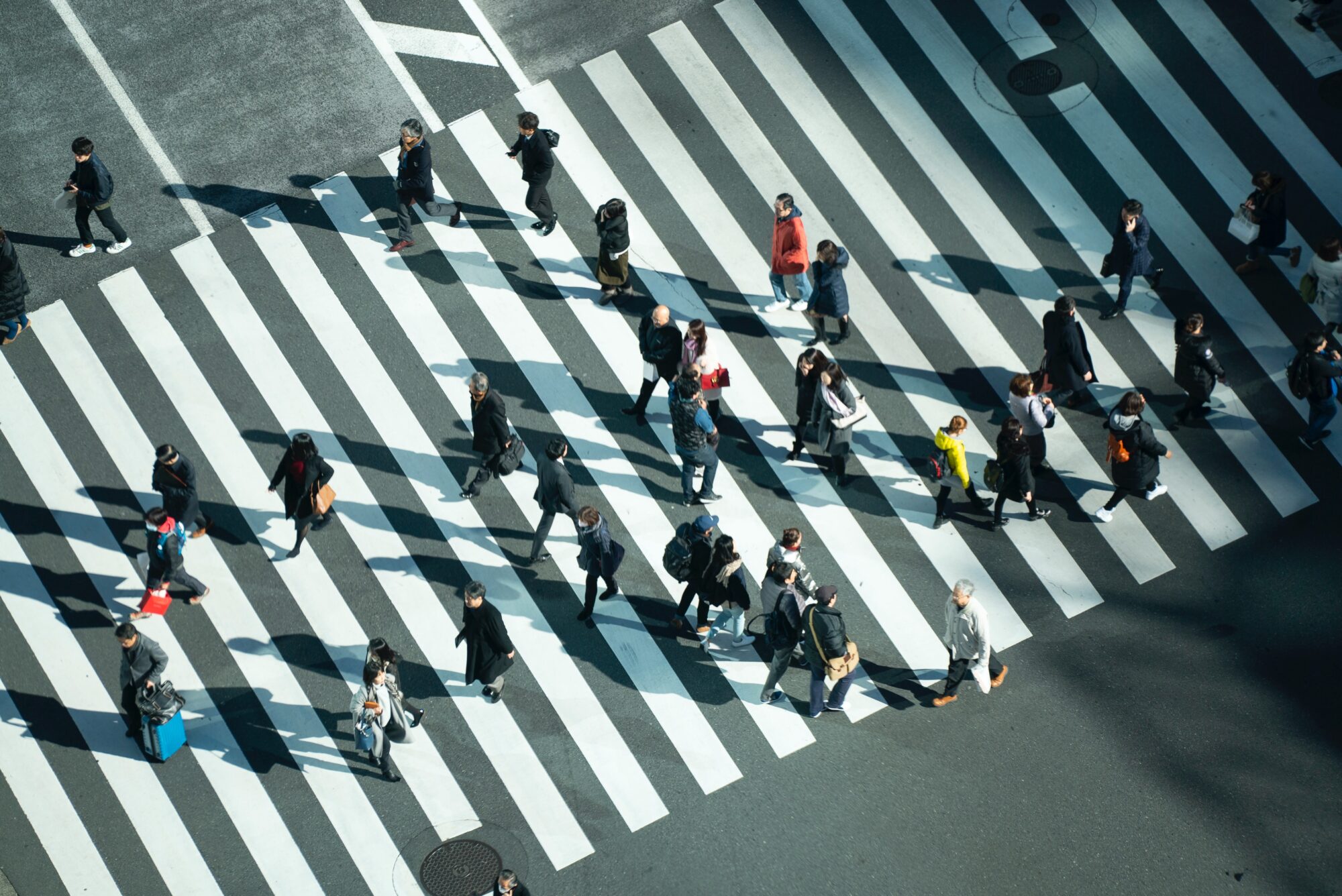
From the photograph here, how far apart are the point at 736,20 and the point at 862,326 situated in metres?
4.86

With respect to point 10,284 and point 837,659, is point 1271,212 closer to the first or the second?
point 837,659

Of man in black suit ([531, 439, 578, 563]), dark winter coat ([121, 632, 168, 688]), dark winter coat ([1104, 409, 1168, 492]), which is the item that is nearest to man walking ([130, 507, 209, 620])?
dark winter coat ([121, 632, 168, 688])

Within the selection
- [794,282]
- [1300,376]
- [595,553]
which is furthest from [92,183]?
[1300,376]

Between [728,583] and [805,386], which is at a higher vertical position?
[805,386]

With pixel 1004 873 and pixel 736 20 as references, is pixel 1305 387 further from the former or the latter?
pixel 736 20

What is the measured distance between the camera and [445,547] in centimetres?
1780

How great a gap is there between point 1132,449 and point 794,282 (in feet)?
14.9

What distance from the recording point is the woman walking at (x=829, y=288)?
17859 millimetres

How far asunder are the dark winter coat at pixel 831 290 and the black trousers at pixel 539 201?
3.48m

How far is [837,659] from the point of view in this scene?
15.9 metres

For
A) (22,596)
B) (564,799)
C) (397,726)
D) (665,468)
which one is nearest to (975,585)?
(665,468)

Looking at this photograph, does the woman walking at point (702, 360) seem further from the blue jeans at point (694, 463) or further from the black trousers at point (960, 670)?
the black trousers at point (960, 670)

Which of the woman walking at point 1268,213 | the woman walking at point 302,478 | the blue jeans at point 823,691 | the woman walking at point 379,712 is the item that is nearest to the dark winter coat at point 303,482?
the woman walking at point 302,478

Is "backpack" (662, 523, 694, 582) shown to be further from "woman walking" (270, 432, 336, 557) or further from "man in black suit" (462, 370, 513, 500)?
"woman walking" (270, 432, 336, 557)
